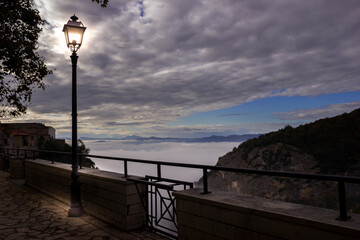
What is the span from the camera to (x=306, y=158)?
92.0 feet

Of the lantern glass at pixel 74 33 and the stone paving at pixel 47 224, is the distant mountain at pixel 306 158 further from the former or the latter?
the lantern glass at pixel 74 33

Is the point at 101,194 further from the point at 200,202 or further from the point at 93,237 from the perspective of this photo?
the point at 200,202

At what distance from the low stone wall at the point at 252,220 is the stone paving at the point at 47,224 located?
1625 mm

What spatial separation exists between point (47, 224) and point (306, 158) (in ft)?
88.8

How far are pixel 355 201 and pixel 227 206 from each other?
81.0 ft

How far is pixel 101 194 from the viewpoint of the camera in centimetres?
658

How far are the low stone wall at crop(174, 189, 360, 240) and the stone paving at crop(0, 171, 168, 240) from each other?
1625 mm

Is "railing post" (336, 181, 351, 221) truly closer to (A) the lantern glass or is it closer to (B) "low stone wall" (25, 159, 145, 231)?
(B) "low stone wall" (25, 159, 145, 231)

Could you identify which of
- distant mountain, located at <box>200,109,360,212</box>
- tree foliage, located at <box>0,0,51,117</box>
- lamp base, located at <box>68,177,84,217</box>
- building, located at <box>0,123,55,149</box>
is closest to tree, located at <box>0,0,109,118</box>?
tree foliage, located at <box>0,0,51,117</box>

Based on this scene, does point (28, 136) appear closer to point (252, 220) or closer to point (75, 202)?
point (75, 202)

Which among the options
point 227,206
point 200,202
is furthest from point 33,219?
point 227,206

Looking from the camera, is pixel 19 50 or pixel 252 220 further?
pixel 19 50

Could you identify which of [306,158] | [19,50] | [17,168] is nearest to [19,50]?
[19,50]

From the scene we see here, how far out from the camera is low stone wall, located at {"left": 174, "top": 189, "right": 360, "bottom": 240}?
2773 millimetres
